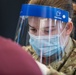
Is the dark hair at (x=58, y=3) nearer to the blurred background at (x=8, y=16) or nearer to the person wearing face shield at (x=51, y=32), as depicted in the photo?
the person wearing face shield at (x=51, y=32)

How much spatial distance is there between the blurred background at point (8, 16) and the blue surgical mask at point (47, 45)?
123cm

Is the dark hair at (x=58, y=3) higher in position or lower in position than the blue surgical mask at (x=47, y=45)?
higher

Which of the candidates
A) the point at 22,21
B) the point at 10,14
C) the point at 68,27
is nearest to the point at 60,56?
the point at 68,27

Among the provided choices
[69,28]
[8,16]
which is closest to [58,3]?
[69,28]

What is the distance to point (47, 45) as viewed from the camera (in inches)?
60.6

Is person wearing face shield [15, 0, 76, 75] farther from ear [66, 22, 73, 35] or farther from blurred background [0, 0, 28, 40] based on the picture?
blurred background [0, 0, 28, 40]

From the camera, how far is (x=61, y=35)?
1549mm

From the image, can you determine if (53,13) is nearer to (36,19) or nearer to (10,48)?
(36,19)

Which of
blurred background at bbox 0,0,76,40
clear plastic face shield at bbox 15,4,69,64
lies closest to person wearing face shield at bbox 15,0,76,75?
clear plastic face shield at bbox 15,4,69,64

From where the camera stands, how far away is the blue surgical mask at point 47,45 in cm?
153

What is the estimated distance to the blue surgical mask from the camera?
1529mm

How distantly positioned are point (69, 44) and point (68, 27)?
0.31 ft

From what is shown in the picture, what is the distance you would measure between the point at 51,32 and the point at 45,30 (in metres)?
0.05

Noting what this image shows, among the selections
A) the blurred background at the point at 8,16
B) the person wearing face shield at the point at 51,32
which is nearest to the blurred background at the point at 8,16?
the blurred background at the point at 8,16
